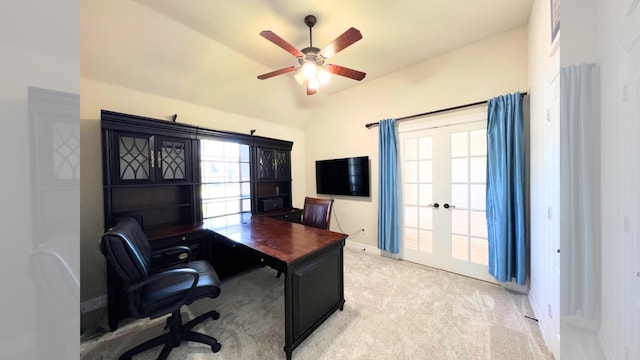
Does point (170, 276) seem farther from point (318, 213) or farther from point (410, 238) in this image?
Answer: point (410, 238)

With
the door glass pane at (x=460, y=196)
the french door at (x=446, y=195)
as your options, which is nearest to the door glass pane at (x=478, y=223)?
the french door at (x=446, y=195)

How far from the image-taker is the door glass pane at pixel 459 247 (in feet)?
8.95

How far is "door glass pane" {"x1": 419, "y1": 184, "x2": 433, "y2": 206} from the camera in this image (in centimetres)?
300

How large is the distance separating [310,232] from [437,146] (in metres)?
2.09

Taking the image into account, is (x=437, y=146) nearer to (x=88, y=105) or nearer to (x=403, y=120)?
(x=403, y=120)

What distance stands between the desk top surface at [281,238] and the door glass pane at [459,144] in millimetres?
1917

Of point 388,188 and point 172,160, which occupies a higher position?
point 172,160

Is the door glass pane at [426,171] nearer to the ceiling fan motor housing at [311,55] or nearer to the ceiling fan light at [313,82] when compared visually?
the ceiling fan light at [313,82]

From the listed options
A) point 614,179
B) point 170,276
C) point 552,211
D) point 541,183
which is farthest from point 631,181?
point 170,276

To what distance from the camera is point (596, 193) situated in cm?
103

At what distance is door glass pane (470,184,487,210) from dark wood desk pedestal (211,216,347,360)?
1840mm

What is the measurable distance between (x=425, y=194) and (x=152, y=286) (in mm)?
3191

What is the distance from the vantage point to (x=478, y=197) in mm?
2635

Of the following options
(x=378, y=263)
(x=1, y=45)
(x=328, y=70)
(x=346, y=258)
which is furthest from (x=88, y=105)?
(x=378, y=263)
